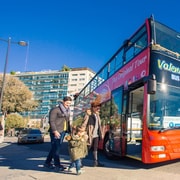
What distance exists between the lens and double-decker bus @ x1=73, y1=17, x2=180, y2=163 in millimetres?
6156

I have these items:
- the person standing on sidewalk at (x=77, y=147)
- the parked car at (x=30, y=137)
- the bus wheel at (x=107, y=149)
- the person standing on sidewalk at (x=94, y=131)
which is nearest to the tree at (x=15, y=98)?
the parked car at (x=30, y=137)

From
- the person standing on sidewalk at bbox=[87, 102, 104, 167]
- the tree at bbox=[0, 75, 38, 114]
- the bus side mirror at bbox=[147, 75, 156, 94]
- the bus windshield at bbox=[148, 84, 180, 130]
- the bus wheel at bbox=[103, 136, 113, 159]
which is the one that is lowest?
the bus wheel at bbox=[103, 136, 113, 159]

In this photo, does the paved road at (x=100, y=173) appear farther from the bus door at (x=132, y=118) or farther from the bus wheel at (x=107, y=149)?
the bus wheel at (x=107, y=149)

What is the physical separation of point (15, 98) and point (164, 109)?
3590 centimetres

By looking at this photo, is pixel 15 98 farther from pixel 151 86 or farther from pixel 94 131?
pixel 151 86

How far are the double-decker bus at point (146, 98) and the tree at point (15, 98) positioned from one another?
106 ft

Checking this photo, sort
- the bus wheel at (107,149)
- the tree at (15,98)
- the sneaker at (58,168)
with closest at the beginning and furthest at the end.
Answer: the sneaker at (58,168)
the bus wheel at (107,149)
the tree at (15,98)

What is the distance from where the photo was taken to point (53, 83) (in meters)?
123

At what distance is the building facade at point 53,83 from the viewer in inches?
4564

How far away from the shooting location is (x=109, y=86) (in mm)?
9812

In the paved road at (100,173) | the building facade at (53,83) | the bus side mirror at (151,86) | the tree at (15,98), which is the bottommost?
the paved road at (100,173)

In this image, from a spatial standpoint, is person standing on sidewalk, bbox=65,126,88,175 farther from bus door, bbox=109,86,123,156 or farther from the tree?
the tree

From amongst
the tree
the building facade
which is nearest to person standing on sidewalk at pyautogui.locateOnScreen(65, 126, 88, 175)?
the tree

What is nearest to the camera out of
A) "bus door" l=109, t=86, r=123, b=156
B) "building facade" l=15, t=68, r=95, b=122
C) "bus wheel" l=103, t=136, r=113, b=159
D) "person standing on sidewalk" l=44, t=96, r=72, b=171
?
"person standing on sidewalk" l=44, t=96, r=72, b=171
